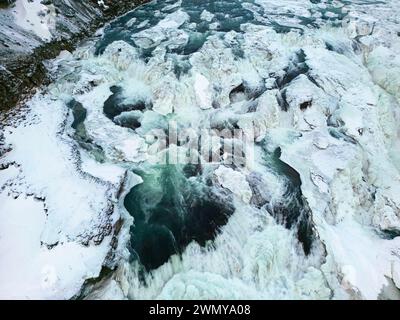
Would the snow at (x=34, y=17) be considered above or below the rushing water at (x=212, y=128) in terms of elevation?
above

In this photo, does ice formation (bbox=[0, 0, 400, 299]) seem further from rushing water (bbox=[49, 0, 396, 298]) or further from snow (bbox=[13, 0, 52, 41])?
snow (bbox=[13, 0, 52, 41])

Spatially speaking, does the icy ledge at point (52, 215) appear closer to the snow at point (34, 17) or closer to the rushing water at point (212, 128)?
the rushing water at point (212, 128)

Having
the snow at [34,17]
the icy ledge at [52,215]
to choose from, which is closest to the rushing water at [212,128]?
the icy ledge at [52,215]

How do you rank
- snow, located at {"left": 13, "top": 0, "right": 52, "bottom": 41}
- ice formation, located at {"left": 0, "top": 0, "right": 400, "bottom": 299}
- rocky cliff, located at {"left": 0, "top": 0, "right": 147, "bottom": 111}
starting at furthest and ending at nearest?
snow, located at {"left": 13, "top": 0, "right": 52, "bottom": 41}
rocky cliff, located at {"left": 0, "top": 0, "right": 147, "bottom": 111}
ice formation, located at {"left": 0, "top": 0, "right": 400, "bottom": 299}

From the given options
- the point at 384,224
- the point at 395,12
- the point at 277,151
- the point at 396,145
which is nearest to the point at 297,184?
the point at 277,151

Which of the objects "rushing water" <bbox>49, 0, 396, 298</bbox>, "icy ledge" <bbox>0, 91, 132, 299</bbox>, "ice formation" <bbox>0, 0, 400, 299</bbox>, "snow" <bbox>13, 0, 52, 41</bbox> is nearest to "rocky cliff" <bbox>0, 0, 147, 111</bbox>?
"snow" <bbox>13, 0, 52, 41</bbox>

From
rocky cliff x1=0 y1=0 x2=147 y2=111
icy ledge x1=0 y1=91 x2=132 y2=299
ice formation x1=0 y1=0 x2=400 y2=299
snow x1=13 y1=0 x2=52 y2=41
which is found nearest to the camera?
icy ledge x1=0 y1=91 x2=132 y2=299
